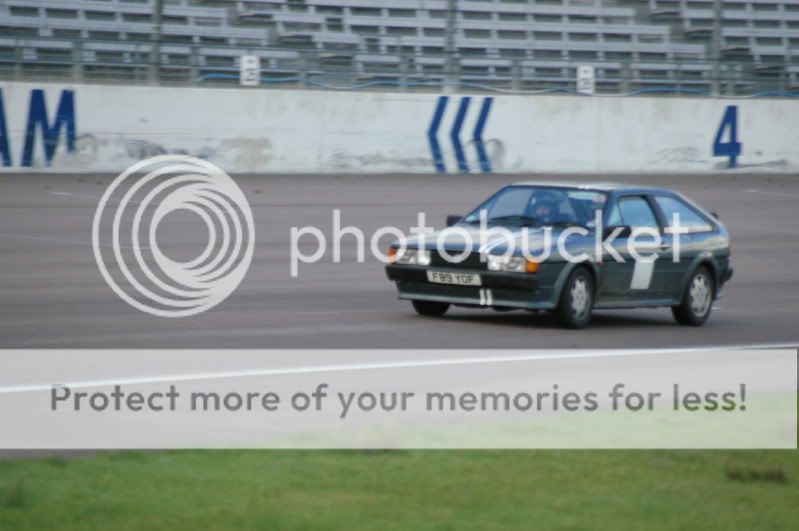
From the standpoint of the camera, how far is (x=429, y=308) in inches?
546

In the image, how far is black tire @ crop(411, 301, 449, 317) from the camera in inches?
545

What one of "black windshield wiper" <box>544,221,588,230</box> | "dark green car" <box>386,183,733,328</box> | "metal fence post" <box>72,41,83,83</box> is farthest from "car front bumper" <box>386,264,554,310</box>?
"metal fence post" <box>72,41,83,83</box>

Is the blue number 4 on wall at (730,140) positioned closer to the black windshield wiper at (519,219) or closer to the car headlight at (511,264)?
the black windshield wiper at (519,219)

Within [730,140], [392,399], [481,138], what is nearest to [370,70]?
[481,138]

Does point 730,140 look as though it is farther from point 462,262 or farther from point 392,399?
point 392,399

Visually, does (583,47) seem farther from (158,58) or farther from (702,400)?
(702,400)

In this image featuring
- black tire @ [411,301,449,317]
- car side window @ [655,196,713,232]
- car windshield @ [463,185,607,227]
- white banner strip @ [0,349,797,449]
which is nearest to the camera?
white banner strip @ [0,349,797,449]

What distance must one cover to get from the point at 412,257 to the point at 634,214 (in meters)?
2.30

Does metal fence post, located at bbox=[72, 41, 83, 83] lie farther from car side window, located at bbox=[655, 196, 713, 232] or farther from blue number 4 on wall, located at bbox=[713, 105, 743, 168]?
car side window, located at bbox=[655, 196, 713, 232]

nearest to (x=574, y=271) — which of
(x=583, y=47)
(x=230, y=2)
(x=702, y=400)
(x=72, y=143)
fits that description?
(x=702, y=400)

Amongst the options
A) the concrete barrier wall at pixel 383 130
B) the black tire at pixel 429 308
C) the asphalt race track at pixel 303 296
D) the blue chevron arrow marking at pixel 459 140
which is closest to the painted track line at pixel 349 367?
the asphalt race track at pixel 303 296

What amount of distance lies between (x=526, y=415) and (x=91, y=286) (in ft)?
25.4

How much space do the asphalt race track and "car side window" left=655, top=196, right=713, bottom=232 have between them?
0.96m

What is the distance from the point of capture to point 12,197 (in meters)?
24.4
